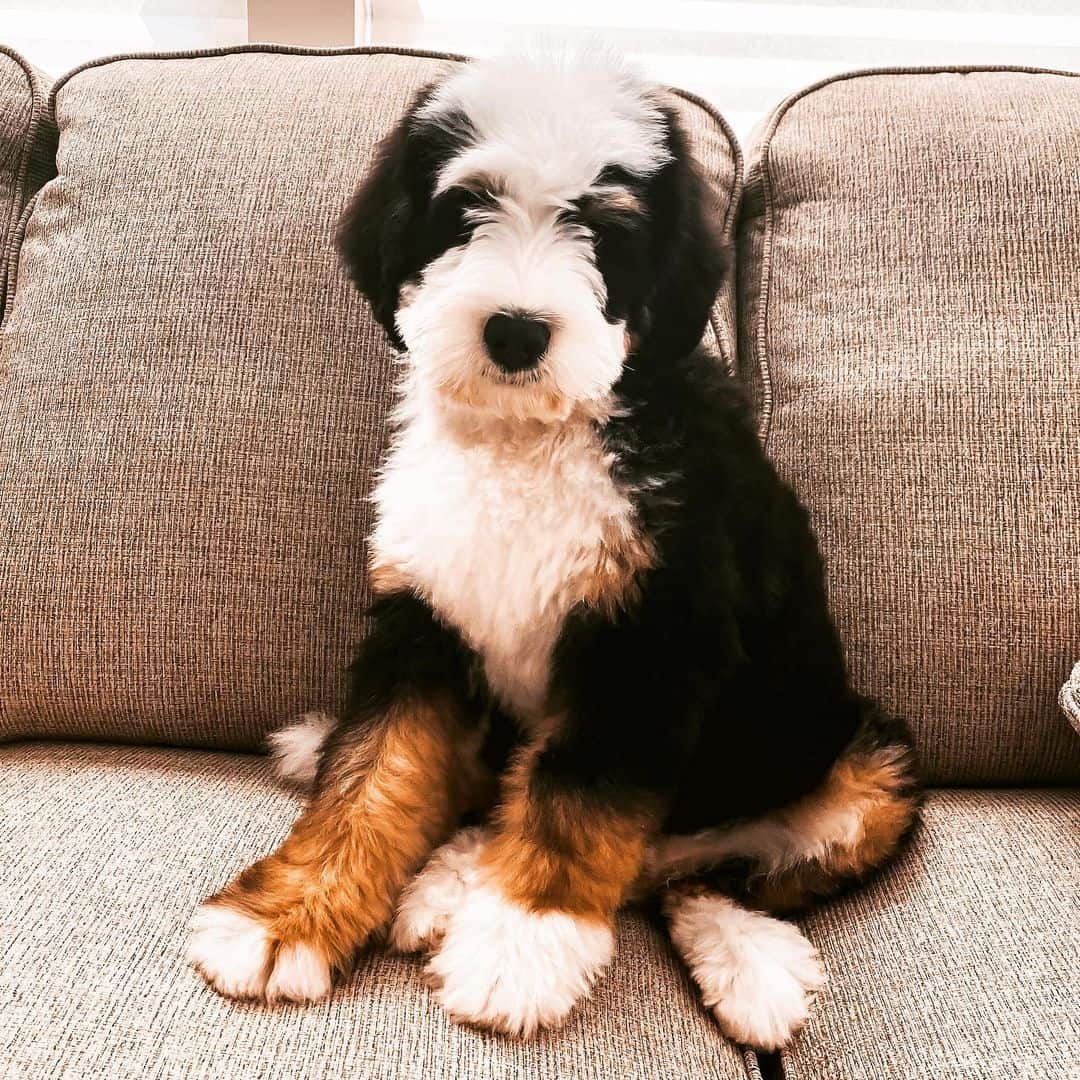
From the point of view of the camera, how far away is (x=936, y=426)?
60.9 inches

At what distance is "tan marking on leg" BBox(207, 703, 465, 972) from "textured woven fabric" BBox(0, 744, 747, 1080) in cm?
6

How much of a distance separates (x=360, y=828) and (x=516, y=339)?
2.06ft

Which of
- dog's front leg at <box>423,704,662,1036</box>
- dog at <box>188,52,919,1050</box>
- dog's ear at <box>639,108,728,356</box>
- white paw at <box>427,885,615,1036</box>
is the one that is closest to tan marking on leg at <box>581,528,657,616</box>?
dog at <box>188,52,919,1050</box>

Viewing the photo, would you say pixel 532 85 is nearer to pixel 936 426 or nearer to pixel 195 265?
pixel 195 265

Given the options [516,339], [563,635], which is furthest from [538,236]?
[563,635]

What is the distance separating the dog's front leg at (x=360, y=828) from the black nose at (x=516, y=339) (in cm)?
37

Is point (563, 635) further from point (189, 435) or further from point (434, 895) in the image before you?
point (189, 435)

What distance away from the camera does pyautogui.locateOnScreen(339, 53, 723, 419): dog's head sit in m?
1.08

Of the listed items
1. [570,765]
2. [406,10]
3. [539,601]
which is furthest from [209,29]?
[570,765]

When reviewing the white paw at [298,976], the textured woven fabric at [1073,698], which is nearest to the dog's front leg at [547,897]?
the white paw at [298,976]

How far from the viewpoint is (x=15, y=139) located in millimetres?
1740

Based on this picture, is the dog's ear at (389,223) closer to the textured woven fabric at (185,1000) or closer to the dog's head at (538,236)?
the dog's head at (538,236)

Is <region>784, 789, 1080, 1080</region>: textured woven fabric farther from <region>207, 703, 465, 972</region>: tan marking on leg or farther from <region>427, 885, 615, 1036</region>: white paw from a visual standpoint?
<region>207, 703, 465, 972</region>: tan marking on leg

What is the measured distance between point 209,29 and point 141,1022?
243 cm
